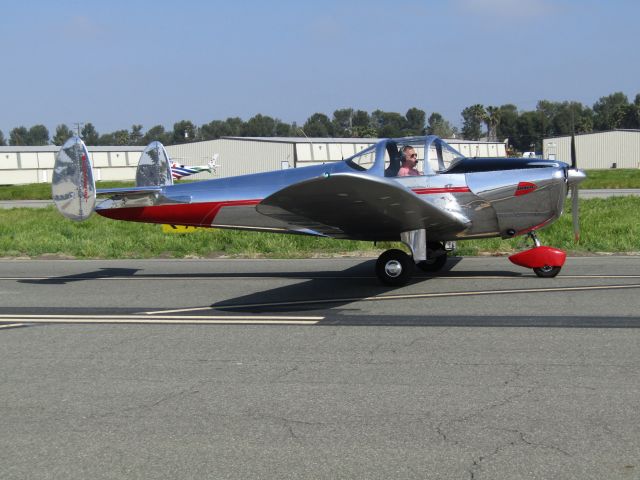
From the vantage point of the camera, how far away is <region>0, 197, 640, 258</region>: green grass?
14500 mm

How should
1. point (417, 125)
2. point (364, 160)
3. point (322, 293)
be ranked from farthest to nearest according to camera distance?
1. point (417, 125)
2. point (364, 160)
3. point (322, 293)

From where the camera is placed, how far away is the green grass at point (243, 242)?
14.5 metres

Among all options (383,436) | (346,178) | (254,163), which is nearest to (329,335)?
(346,178)

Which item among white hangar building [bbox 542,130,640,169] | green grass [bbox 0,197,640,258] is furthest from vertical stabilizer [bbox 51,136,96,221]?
white hangar building [bbox 542,130,640,169]

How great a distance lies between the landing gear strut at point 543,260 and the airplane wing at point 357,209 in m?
0.97

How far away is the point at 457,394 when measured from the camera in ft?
17.2

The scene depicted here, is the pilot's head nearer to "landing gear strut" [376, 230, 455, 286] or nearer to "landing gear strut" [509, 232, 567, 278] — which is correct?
"landing gear strut" [376, 230, 455, 286]

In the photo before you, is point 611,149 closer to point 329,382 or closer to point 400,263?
point 400,263

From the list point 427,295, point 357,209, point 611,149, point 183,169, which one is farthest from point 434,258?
point 611,149

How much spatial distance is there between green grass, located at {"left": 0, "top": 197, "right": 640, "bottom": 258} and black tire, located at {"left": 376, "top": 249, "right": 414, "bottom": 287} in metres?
4.02

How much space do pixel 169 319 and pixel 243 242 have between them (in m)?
7.52

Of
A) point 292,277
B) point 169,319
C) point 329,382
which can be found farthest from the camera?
point 292,277

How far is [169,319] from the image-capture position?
8.36m

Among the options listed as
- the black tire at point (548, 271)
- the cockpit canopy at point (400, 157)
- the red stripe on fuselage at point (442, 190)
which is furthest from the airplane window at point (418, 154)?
the black tire at point (548, 271)
